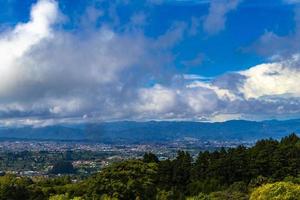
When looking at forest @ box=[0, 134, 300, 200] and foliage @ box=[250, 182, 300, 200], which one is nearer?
foliage @ box=[250, 182, 300, 200]

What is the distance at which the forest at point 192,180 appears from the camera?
170ft

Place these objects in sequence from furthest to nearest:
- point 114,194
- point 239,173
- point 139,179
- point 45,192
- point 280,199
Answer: point 239,173 → point 45,192 → point 139,179 → point 114,194 → point 280,199

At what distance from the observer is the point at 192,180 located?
2574 inches

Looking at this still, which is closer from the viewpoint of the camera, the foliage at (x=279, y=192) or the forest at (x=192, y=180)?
the foliage at (x=279, y=192)

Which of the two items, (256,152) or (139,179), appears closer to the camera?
(139,179)

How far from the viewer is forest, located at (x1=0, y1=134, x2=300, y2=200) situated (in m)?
51.9

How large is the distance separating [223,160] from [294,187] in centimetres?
1972

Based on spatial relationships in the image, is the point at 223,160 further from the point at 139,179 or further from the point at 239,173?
the point at 139,179

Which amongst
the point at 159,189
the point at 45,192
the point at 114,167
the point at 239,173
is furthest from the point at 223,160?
the point at 45,192

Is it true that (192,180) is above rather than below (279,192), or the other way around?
above

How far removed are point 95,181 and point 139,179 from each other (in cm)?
437

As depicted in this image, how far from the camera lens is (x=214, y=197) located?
171 ft

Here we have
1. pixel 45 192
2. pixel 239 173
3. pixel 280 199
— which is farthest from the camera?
pixel 239 173

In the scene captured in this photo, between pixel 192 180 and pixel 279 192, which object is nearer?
pixel 279 192
